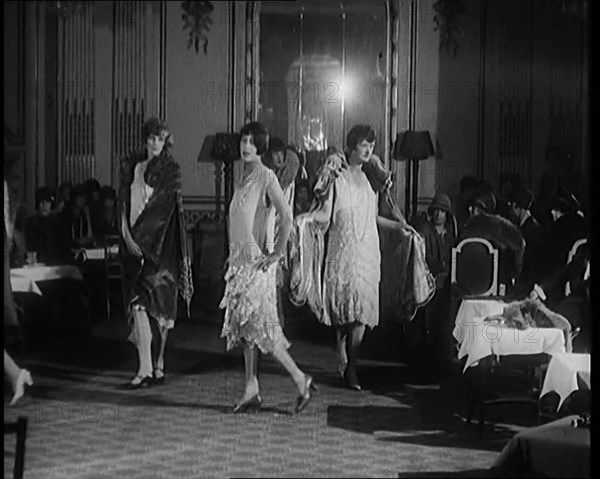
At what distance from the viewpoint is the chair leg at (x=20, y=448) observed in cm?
314

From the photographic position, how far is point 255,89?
312 cm

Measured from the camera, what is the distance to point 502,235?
10.6 ft

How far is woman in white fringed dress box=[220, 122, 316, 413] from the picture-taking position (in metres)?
3.11

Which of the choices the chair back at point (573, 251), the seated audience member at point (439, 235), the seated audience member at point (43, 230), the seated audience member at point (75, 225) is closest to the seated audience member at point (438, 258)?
the seated audience member at point (439, 235)

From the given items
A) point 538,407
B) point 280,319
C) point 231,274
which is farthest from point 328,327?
point 538,407

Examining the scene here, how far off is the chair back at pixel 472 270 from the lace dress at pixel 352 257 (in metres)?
0.28

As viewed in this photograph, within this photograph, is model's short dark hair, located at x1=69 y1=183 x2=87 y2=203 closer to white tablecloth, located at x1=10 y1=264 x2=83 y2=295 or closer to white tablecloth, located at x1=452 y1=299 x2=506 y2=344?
white tablecloth, located at x1=10 y1=264 x2=83 y2=295

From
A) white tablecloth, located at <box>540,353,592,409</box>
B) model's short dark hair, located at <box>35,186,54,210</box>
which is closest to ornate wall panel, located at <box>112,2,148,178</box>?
model's short dark hair, located at <box>35,186,54,210</box>

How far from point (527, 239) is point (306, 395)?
956 mm

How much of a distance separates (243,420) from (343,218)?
31.3 inches

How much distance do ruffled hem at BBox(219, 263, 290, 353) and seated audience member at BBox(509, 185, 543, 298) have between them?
2.80 ft

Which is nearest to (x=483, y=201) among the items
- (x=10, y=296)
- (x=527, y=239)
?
(x=527, y=239)

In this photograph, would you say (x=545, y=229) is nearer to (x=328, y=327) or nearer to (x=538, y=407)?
(x=538, y=407)

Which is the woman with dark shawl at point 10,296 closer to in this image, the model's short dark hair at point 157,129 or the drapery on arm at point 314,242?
the model's short dark hair at point 157,129
